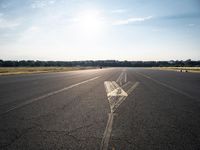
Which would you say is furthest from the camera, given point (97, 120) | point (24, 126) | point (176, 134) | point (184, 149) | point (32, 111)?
point (32, 111)

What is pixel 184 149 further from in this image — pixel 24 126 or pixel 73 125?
pixel 24 126

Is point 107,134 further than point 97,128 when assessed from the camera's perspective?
No

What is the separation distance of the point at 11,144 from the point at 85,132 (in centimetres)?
165

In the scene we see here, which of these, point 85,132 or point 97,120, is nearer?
point 85,132

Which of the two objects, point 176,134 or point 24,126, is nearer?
point 176,134

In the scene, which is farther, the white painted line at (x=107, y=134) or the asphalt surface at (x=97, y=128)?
the asphalt surface at (x=97, y=128)

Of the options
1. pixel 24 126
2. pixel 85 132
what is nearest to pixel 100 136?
pixel 85 132

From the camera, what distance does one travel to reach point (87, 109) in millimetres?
7898

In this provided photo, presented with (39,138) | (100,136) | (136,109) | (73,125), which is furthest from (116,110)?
(39,138)

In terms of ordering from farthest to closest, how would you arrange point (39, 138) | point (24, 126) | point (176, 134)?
1. point (24, 126)
2. point (176, 134)
3. point (39, 138)

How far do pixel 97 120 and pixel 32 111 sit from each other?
101 inches

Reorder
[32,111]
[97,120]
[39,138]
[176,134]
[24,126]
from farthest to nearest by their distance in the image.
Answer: [32,111]
[97,120]
[24,126]
[176,134]
[39,138]

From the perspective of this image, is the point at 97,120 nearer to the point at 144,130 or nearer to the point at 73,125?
the point at 73,125

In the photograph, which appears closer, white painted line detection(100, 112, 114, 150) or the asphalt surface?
white painted line detection(100, 112, 114, 150)
